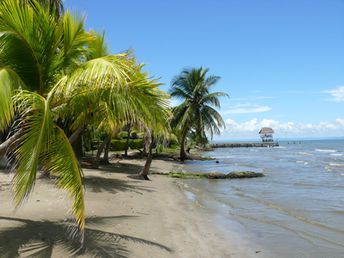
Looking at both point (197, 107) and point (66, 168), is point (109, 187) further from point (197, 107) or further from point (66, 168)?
point (197, 107)

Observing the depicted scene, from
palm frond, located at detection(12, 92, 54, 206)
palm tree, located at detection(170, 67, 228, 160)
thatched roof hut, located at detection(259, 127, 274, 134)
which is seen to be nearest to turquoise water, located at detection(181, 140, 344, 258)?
palm frond, located at detection(12, 92, 54, 206)

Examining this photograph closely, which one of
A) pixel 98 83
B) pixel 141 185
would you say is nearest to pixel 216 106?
pixel 141 185

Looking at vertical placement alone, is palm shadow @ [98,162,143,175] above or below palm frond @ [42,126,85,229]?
below

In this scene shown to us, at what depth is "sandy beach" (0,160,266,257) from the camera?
20.0 ft

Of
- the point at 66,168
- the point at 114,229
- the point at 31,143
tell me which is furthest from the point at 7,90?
the point at 114,229

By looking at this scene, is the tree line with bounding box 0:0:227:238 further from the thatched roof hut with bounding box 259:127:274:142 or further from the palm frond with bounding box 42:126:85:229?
the thatched roof hut with bounding box 259:127:274:142

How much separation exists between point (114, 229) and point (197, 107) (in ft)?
96.2

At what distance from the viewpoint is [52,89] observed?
18.1ft

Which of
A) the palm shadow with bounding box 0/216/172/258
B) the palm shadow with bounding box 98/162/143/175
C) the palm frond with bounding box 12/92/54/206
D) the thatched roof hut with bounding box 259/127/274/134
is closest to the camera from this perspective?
the palm frond with bounding box 12/92/54/206

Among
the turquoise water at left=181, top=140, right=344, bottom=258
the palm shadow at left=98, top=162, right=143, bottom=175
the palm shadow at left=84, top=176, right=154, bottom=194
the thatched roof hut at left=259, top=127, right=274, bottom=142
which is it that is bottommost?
the turquoise water at left=181, top=140, right=344, bottom=258

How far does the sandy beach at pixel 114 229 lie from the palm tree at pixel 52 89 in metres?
1.16

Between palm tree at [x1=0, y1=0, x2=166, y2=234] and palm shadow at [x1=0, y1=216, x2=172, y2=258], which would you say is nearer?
palm tree at [x1=0, y1=0, x2=166, y2=234]

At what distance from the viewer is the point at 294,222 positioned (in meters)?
10.8

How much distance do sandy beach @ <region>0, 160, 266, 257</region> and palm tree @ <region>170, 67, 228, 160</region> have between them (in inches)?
937
